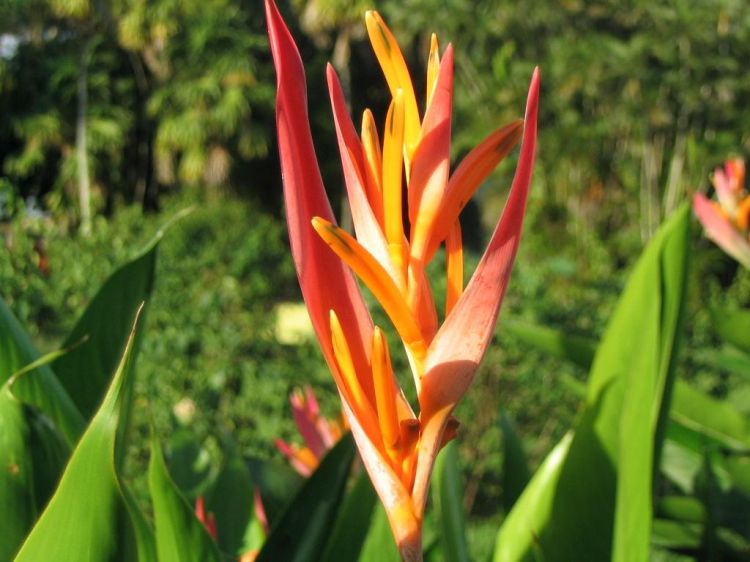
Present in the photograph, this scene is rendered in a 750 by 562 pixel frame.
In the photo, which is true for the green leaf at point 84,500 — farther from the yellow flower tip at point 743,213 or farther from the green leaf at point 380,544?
the yellow flower tip at point 743,213

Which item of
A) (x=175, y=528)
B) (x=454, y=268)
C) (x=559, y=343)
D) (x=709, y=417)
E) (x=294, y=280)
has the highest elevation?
(x=454, y=268)

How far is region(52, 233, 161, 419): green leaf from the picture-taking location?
2.60 ft

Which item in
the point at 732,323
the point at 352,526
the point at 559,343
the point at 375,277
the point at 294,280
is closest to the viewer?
the point at 375,277

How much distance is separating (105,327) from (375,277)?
0.41m

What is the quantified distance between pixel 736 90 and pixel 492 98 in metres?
2.14

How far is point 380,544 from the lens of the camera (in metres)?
0.71

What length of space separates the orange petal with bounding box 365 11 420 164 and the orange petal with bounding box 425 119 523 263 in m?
0.03

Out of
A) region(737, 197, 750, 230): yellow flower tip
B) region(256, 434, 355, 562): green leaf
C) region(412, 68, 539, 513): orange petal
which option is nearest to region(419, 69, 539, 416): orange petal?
region(412, 68, 539, 513): orange petal

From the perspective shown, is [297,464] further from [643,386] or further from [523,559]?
[643,386]

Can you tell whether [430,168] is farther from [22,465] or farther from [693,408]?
[693,408]

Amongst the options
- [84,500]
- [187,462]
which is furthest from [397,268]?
[187,462]

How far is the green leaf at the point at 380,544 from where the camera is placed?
70 cm

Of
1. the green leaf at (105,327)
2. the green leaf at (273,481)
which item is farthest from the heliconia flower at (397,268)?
the green leaf at (273,481)

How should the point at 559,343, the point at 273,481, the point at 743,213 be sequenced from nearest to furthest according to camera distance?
1. the point at 273,481
2. the point at 559,343
3. the point at 743,213
